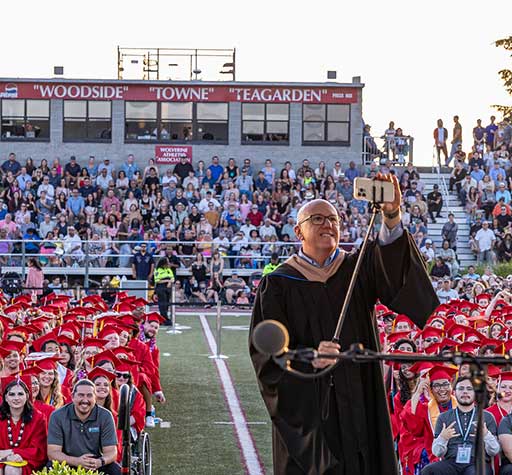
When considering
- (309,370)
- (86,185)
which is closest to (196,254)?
(86,185)

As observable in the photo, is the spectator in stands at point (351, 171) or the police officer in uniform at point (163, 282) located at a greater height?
the spectator in stands at point (351, 171)

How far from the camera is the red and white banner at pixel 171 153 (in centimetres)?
4356

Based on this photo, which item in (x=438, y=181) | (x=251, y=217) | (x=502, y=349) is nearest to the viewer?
(x=502, y=349)

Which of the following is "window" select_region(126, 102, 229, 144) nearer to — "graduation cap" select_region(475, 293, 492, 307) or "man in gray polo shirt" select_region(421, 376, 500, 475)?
"graduation cap" select_region(475, 293, 492, 307)

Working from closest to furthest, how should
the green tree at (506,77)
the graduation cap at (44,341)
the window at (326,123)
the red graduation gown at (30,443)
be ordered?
1. the red graduation gown at (30,443)
2. the graduation cap at (44,341)
3. the green tree at (506,77)
4. the window at (326,123)

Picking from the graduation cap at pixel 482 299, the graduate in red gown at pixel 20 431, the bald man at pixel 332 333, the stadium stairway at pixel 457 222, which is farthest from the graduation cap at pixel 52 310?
the stadium stairway at pixel 457 222

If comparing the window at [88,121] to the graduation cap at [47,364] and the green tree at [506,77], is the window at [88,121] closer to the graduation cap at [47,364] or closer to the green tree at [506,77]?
the green tree at [506,77]

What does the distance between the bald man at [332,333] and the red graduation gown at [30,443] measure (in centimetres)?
409

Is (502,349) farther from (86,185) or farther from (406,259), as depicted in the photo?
(86,185)

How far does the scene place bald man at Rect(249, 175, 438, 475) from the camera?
21.1 ft

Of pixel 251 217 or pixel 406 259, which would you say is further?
pixel 251 217

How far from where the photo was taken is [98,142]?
Answer: 44.1 metres

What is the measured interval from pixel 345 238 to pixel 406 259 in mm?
27836

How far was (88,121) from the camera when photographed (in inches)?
1756
